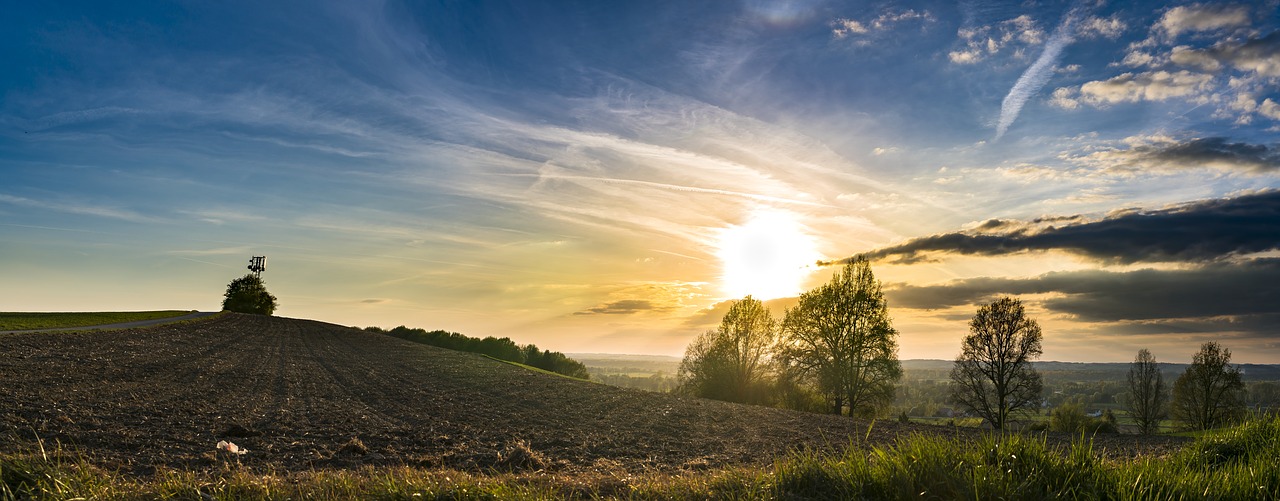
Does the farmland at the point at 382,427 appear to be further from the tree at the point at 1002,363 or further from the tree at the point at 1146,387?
the tree at the point at 1146,387

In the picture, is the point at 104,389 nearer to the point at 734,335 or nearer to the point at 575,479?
the point at 575,479

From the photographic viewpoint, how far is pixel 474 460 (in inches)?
435

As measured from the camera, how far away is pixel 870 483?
573 cm

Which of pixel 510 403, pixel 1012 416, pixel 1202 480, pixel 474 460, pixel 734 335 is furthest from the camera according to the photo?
pixel 734 335

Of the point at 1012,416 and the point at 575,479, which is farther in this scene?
the point at 1012,416

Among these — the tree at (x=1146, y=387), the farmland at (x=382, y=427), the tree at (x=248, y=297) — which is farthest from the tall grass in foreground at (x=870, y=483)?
the tree at (x=248, y=297)

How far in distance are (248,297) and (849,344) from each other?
8582 centimetres

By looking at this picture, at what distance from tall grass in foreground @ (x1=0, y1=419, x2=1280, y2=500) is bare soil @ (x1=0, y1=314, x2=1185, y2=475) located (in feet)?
1.88

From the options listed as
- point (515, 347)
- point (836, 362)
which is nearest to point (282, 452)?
point (836, 362)

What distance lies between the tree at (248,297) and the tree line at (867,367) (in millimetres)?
75722

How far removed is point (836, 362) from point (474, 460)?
26.1 m

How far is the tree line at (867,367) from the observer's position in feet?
105

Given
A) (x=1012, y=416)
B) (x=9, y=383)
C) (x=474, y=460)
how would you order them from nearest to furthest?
(x=474, y=460) < (x=9, y=383) < (x=1012, y=416)

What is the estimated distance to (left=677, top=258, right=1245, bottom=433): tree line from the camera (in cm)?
3212
